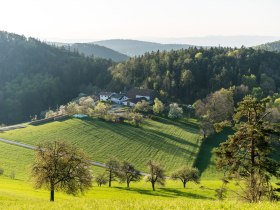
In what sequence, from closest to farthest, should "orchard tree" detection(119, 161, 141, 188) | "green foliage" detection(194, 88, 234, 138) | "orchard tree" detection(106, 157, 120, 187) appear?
"orchard tree" detection(119, 161, 141, 188) → "orchard tree" detection(106, 157, 120, 187) → "green foliage" detection(194, 88, 234, 138)

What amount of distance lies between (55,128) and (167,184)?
5300 centimetres

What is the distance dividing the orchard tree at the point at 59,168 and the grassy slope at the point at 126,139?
2139 inches

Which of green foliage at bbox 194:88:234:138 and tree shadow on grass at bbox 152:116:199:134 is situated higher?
green foliage at bbox 194:88:234:138

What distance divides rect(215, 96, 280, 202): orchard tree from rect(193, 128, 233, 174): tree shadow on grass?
251ft

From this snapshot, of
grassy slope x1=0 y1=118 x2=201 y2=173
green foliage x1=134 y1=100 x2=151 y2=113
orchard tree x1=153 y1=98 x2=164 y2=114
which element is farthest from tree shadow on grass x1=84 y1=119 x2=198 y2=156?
orchard tree x1=153 y1=98 x2=164 y2=114

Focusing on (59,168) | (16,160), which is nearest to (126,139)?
(16,160)

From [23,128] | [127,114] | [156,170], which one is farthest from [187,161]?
[23,128]

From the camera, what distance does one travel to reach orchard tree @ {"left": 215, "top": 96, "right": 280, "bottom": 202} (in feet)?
90.7

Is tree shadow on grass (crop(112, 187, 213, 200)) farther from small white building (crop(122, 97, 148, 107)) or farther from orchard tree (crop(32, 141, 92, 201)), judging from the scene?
small white building (crop(122, 97, 148, 107))

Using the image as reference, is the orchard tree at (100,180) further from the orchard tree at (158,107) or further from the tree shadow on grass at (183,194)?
the orchard tree at (158,107)

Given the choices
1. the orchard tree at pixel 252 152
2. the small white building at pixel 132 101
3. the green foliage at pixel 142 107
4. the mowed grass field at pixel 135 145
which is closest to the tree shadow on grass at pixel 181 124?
the mowed grass field at pixel 135 145

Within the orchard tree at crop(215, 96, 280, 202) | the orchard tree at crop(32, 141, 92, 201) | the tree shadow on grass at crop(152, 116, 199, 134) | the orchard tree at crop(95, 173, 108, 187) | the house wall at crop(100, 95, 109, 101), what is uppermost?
the orchard tree at crop(215, 96, 280, 202)

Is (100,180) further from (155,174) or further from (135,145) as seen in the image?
(135,145)

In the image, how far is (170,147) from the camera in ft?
389
